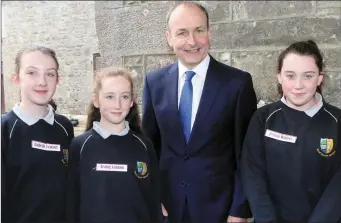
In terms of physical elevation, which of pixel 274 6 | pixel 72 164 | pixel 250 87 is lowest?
pixel 72 164

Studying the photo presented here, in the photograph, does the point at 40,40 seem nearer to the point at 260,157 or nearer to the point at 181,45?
the point at 181,45

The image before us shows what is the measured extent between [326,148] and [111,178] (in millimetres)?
809

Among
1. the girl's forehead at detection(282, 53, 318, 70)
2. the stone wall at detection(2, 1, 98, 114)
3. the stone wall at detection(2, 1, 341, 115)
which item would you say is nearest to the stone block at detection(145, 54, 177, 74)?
the stone wall at detection(2, 1, 341, 115)

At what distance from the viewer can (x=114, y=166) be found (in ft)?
4.91

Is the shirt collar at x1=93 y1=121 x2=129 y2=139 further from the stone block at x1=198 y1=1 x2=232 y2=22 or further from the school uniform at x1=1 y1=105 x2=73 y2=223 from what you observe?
the stone block at x1=198 y1=1 x2=232 y2=22

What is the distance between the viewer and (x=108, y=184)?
1470mm

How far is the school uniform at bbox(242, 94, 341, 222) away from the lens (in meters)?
1.44

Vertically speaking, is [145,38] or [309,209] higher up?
[145,38]

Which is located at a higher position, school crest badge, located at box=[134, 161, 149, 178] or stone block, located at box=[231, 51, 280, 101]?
stone block, located at box=[231, 51, 280, 101]

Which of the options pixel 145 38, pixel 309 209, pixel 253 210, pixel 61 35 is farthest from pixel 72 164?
pixel 61 35

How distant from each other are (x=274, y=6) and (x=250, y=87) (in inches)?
45.9

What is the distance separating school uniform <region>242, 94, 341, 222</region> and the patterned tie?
24 cm

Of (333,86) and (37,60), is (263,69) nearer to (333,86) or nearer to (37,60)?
(333,86)

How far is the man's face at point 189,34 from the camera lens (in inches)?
62.3
